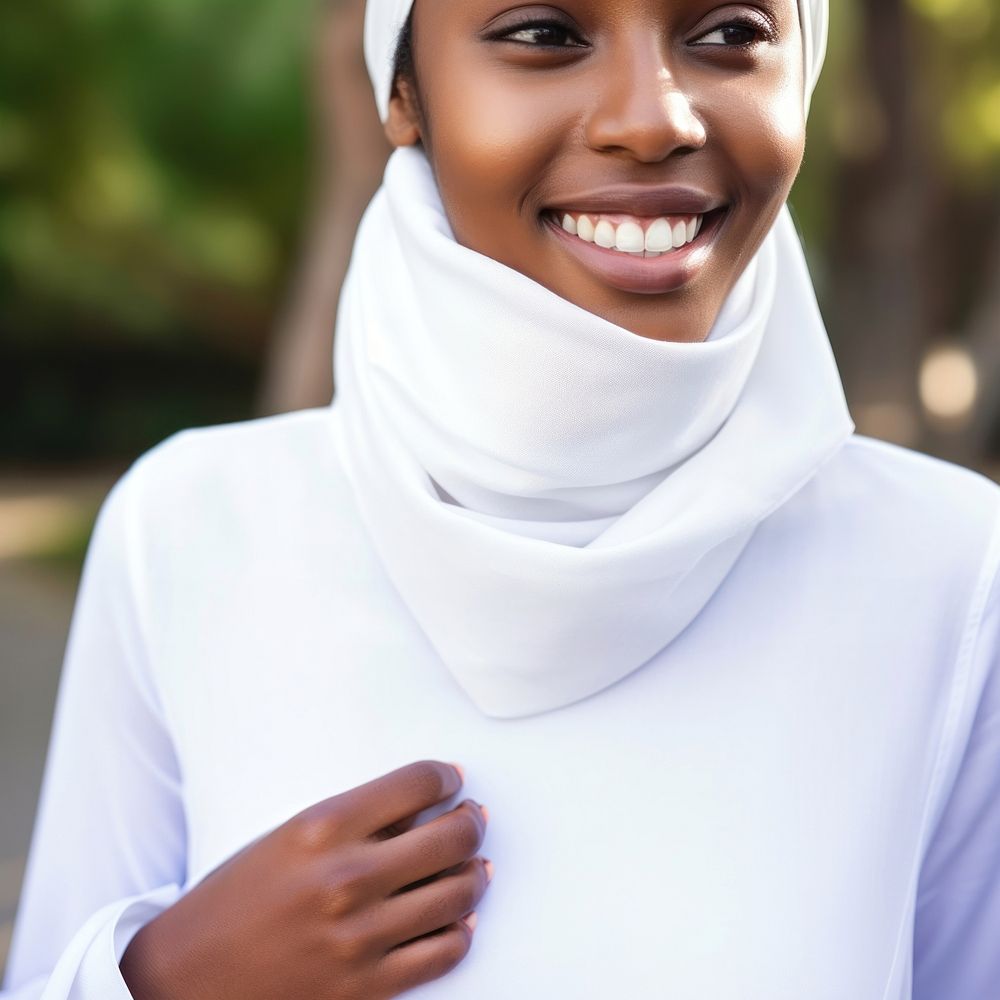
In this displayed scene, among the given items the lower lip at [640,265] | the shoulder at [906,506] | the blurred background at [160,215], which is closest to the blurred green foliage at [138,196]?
the blurred background at [160,215]

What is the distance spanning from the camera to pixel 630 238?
4.02ft

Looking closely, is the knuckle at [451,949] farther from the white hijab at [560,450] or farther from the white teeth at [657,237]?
the white teeth at [657,237]

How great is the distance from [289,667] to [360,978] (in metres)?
0.33

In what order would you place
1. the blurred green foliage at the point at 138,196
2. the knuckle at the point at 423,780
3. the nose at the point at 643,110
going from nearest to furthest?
the nose at the point at 643,110
the knuckle at the point at 423,780
the blurred green foliage at the point at 138,196

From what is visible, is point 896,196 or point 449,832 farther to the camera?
point 896,196

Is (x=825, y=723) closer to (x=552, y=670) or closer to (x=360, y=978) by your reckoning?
(x=552, y=670)

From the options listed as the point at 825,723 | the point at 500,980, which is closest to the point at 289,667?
the point at 500,980

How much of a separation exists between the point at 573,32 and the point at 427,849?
2.40ft

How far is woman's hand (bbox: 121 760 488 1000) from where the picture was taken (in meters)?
1.25

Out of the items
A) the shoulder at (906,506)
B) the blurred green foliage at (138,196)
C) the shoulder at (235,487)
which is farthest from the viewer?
the blurred green foliage at (138,196)

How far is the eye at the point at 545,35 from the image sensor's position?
1230 mm

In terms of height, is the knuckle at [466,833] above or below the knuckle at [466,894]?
above

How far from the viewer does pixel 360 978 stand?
1251mm

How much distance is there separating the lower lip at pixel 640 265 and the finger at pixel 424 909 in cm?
55
